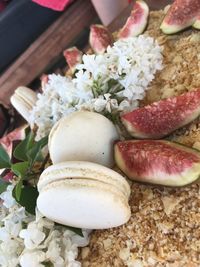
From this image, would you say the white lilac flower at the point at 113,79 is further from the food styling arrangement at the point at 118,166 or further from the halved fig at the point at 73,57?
the halved fig at the point at 73,57

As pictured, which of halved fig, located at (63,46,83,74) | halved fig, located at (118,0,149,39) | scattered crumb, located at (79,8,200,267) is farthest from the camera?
halved fig, located at (63,46,83,74)

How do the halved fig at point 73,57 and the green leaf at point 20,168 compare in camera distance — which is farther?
the halved fig at point 73,57

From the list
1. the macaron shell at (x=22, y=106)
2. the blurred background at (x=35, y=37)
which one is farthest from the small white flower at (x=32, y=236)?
the blurred background at (x=35, y=37)

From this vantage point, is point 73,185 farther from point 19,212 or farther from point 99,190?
point 19,212

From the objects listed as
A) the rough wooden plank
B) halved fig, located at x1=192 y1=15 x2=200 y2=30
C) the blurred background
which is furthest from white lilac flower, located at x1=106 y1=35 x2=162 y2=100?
the rough wooden plank

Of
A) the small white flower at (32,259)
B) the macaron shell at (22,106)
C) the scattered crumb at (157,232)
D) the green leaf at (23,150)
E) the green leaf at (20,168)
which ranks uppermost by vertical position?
the green leaf at (20,168)

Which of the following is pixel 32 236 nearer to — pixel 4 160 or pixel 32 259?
pixel 32 259

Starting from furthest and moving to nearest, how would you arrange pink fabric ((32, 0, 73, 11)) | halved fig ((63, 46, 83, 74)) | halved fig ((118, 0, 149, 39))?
1. pink fabric ((32, 0, 73, 11))
2. halved fig ((63, 46, 83, 74))
3. halved fig ((118, 0, 149, 39))

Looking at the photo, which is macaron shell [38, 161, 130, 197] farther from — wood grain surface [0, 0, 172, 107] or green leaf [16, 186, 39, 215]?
wood grain surface [0, 0, 172, 107]
